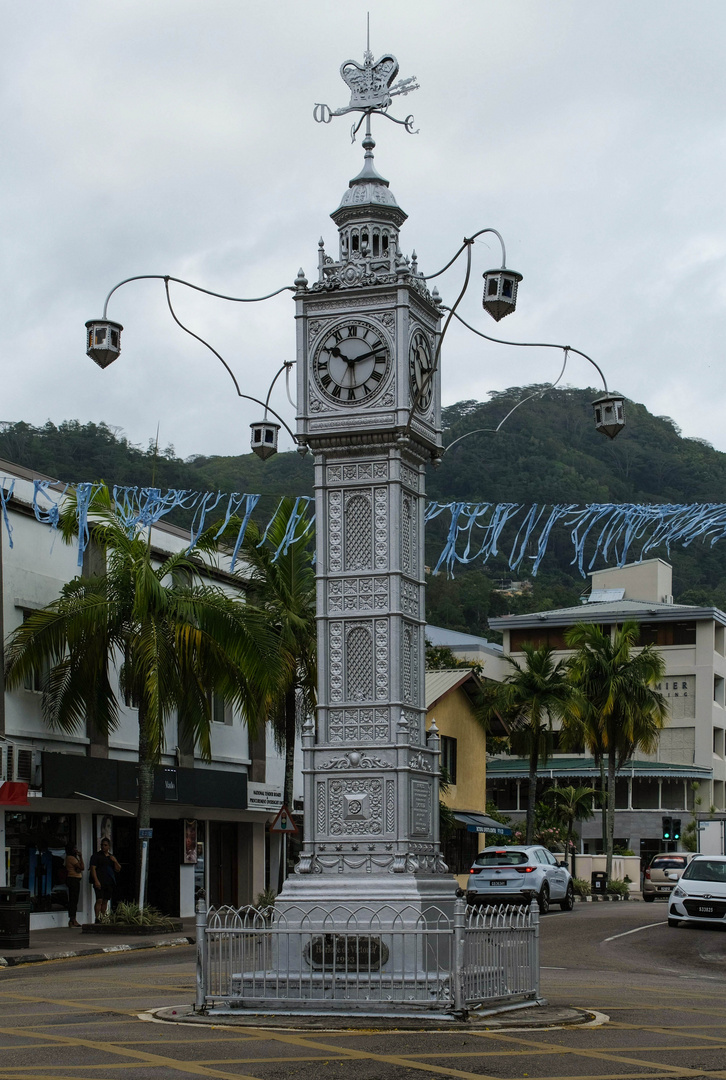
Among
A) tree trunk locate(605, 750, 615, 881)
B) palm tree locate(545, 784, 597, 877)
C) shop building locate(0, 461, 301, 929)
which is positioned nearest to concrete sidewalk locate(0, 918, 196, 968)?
shop building locate(0, 461, 301, 929)

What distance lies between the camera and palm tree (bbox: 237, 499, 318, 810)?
104 feet

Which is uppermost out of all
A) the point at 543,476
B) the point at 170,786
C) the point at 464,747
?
the point at 543,476

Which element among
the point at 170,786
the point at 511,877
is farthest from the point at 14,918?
the point at 511,877

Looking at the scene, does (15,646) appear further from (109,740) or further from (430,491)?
(430,491)

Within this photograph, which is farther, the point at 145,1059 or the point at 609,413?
the point at 609,413

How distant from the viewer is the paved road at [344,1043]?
31.0 ft

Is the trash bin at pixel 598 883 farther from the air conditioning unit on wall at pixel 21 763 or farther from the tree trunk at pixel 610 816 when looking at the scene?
the air conditioning unit on wall at pixel 21 763

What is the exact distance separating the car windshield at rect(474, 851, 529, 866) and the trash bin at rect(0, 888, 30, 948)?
34.7ft

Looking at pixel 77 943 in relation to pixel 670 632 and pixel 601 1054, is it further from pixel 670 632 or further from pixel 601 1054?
pixel 670 632

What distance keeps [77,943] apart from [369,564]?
12.8m

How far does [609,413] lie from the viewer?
16.5m

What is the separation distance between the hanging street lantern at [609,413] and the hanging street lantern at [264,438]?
3.82 m

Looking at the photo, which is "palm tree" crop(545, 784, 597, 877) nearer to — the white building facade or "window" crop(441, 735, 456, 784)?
the white building facade

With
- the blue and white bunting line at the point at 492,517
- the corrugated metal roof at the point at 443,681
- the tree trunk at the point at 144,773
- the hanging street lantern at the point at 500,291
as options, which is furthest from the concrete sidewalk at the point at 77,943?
the corrugated metal roof at the point at 443,681
